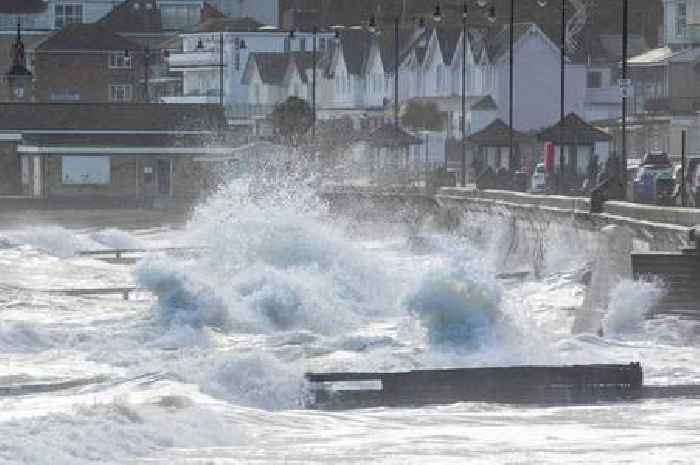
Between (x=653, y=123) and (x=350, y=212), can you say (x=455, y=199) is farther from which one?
(x=653, y=123)

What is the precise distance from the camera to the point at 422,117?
11556 cm

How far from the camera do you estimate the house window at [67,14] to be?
544ft

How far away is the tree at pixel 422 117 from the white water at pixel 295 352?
57140 mm

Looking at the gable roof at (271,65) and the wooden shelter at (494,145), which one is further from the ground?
the gable roof at (271,65)

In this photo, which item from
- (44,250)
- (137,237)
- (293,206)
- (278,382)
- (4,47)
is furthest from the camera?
(4,47)

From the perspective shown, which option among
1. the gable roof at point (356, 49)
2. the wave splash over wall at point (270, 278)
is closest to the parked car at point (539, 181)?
the wave splash over wall at point (270, 278)

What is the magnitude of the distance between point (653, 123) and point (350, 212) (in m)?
16.5

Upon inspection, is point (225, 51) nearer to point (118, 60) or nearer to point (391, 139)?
point (118, 60)

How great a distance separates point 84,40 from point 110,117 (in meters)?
33.7

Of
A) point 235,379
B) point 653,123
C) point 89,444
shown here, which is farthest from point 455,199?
point 89,444

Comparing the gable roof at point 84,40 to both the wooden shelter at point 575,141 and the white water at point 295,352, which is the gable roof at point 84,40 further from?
the white water at point 295,352

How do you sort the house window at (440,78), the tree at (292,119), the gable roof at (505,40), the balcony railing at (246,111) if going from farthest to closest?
the balcony railing at (246,111), the house window at (440,78), the tree at (292,119), the gable roof at (505,40)

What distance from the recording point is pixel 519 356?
32.5 m

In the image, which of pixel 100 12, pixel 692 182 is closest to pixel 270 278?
pixel 692 182
